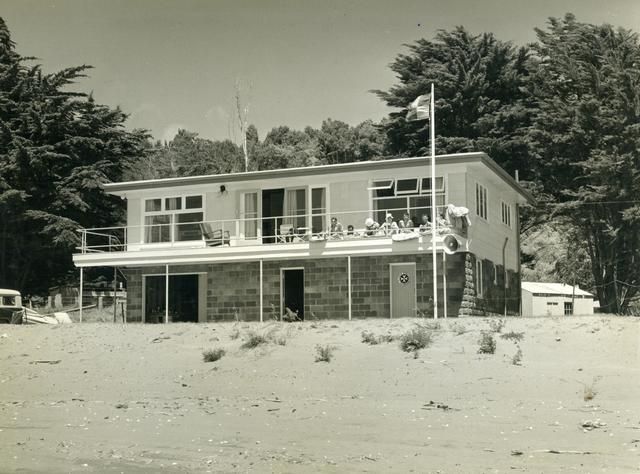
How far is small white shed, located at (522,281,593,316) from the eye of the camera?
37.4m

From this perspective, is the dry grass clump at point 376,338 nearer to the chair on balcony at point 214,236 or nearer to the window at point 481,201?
the window at point 481,201

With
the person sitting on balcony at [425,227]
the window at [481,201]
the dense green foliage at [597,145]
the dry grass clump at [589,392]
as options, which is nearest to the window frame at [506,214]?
the window at [481,201]

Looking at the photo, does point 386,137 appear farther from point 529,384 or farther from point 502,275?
point 529,384

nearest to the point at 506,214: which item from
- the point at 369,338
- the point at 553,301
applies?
the point at 553,301

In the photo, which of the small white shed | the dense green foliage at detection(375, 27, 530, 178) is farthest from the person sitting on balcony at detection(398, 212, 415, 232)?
the dense green foliage at detection(375, 27, 530, 178)

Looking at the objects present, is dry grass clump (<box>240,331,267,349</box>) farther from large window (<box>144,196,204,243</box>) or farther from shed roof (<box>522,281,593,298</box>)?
shed roof (<box>522,281,593,298</box>)

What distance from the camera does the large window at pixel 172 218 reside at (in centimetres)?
3158

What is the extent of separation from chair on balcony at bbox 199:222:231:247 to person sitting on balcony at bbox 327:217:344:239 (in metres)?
3.65

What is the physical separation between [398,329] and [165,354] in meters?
5.73

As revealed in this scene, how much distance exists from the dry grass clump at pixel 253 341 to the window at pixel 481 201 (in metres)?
9.39

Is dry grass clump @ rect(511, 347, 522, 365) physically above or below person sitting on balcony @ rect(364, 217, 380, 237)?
below

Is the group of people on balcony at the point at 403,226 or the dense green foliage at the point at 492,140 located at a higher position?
the dense green foliage at the point at 492,140

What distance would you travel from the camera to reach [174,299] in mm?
31156

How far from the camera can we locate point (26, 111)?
4041cm
